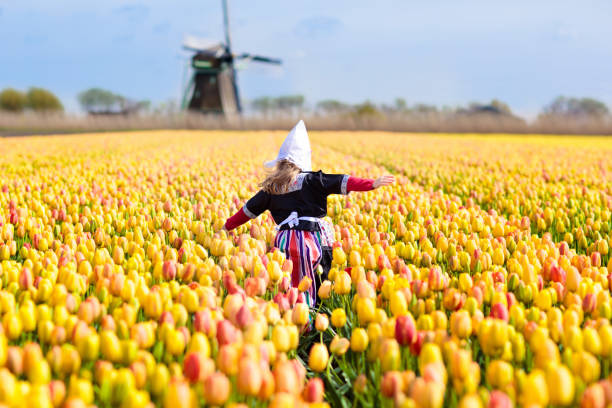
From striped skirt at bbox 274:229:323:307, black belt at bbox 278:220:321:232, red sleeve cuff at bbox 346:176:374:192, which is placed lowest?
striped skirt at bbox 274:229:323:307

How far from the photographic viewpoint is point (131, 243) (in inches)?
138

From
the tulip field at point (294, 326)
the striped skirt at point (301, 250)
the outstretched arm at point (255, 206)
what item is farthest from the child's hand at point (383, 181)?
the outstretched arm at point (255, 206)

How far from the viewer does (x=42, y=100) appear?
244ft

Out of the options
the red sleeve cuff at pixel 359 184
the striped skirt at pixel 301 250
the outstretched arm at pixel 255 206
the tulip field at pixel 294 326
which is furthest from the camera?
the outstretched arm at pixel 255 206

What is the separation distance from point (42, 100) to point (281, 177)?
8063 centimetres

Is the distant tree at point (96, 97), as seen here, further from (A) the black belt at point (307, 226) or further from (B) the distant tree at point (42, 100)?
(A) the black belt at point (307, 226)

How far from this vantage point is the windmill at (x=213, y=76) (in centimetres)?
4472

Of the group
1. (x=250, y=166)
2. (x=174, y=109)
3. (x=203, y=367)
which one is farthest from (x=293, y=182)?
(x=174, y=109)

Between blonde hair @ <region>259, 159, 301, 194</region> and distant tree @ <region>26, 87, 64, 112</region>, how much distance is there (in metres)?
78.9

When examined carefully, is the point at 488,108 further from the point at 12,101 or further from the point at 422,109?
the point at 12,101

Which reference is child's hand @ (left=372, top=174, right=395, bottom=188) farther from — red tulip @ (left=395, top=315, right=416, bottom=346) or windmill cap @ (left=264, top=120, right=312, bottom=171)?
red tulip @ (left=395, top=315, right=416, bottom=346)

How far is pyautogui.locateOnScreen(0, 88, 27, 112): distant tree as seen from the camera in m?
73.9

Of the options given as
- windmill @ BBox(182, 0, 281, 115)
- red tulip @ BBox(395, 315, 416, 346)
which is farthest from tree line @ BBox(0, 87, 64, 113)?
red tulip @ BBox(395, 315, 416, 346)

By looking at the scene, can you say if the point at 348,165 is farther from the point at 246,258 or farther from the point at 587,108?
the point at 587,108
